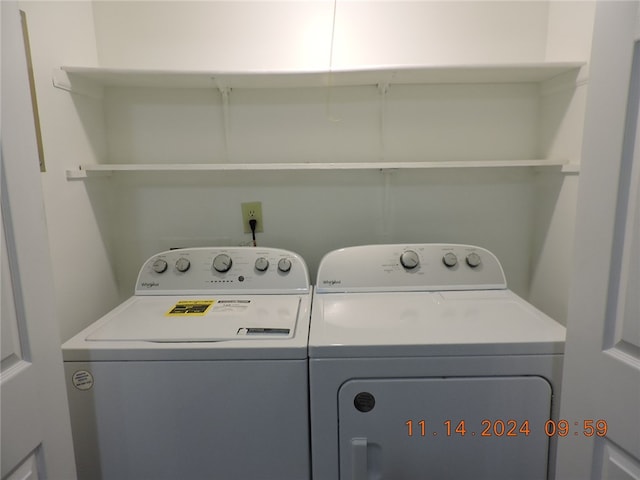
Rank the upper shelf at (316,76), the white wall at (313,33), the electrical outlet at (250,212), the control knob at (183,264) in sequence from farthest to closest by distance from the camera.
A: the electrical outlet at (250,212)
the white wall at (313,33)
the control knob at (183,264)
the upper shelf at (316,76)

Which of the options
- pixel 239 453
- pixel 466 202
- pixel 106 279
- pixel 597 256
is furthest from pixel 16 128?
pixel 466 202

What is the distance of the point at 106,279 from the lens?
1745mm

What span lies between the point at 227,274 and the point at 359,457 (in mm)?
811

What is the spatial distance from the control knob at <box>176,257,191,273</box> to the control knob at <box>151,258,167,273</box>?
52mm

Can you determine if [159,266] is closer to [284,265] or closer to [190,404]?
[284,265]

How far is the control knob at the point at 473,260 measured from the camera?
1.53 m

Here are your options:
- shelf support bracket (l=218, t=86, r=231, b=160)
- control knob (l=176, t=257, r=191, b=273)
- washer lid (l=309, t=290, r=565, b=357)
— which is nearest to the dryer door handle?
washer lid (l=309, t=290, r=565, b=357)

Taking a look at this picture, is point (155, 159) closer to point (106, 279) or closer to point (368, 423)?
point (106, 279)

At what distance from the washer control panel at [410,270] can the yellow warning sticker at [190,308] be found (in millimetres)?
424

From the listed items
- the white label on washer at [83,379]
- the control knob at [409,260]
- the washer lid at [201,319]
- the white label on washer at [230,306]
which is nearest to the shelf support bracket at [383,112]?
the control knob at [409,260]

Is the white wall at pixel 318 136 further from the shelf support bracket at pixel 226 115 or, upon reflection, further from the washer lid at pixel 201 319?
the washer lid at pixel 201 319

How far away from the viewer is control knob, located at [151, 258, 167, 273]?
5.06ft

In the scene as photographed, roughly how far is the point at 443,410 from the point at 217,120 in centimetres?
145
